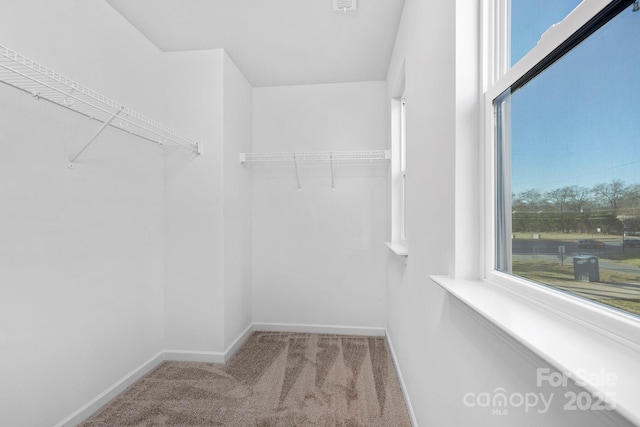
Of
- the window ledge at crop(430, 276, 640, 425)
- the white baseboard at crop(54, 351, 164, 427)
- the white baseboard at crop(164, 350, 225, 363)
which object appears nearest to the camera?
the window ledge at crop(430, 276, 640, 425)

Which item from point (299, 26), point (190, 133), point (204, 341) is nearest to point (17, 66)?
point (190, 133)

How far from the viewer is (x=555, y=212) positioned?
28.3 inches

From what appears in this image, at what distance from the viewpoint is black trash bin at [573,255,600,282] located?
0.61m

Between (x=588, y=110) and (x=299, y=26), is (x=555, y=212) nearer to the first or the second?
(x=588, y=110)

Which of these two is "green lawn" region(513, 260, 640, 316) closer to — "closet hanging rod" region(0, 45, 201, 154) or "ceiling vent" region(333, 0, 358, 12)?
"closet hanging rod" region(0, 45, 201, 154)

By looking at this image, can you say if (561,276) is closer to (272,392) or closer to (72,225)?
(272,392)

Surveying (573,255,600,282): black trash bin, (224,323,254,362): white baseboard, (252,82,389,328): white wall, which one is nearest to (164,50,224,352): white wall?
(224,323,254,362): white baseboard

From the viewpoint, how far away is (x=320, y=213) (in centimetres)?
320

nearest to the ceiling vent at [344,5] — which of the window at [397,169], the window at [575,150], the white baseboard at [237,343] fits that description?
the window at [397,169]

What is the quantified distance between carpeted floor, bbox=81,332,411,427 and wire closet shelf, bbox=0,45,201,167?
1.63 metres

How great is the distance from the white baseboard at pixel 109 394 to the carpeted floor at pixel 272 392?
4 centimetres

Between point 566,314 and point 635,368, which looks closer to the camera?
point 635,368

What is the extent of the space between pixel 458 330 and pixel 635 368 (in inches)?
24.0

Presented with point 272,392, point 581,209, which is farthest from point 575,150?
point 272,392
